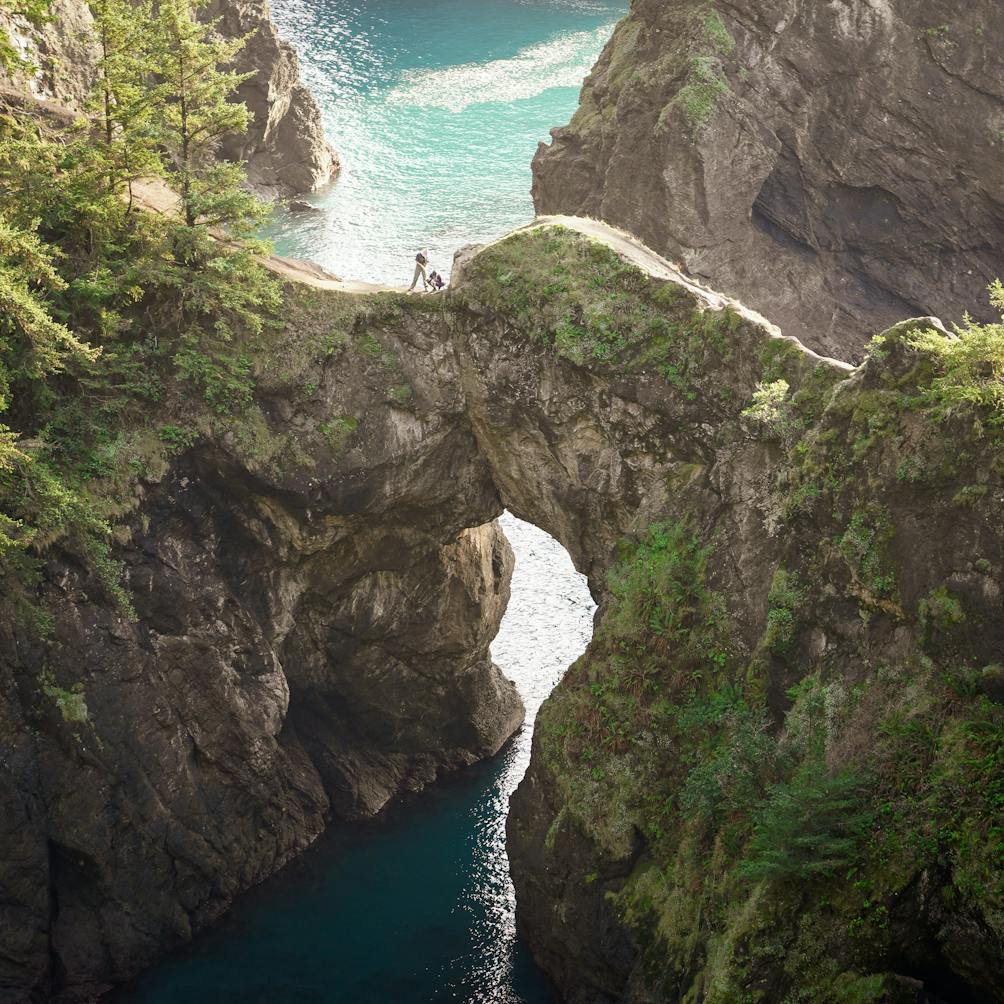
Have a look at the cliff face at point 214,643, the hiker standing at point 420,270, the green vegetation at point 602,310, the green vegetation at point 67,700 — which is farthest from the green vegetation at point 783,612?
the green vegetation at point 67,700

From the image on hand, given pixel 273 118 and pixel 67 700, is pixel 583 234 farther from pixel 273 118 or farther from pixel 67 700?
pixel 273 118

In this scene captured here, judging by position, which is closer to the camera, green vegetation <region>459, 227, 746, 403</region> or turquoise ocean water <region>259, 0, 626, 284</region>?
green vegetation <region>459, 227, 746, 403</region>

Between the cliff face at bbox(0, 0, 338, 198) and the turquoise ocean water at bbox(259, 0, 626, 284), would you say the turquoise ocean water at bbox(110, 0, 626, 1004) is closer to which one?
the turquoise ocean water at bbox(259, 0, 626, 284)

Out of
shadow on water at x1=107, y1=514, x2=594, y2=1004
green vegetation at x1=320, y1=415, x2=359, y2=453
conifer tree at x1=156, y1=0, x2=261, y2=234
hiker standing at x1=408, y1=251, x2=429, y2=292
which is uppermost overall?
conifer tree at x1=156, y1=0, x2=261, y2=234

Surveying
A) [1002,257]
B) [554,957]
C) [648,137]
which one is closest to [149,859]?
[554,957]

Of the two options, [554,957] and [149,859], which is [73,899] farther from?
[554,957]

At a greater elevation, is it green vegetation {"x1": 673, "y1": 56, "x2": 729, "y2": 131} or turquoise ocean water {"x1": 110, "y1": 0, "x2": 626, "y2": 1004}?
green vegetation {"x1": 673, "y1": 56, "x2": 729, "y2": 131}

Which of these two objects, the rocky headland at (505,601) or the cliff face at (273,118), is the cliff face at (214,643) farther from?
the cliff face at (273,118)

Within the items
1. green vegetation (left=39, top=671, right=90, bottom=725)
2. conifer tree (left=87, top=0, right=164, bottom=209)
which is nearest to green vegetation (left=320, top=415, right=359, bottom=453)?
conifer tree (left=87, top=0, right=164, bottom=209)
